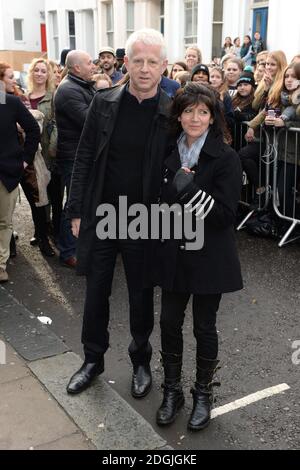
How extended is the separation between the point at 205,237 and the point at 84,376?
4.12 feet

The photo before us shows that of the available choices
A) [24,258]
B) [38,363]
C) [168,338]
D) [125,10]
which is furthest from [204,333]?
[125,10]

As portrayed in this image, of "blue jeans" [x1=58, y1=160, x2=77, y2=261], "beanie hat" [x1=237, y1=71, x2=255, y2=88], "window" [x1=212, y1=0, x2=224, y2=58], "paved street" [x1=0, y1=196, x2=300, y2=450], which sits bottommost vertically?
"paved street" [x1=0, y1=196, x2=300, y2=450]

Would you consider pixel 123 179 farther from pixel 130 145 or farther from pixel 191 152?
pixel 191 152

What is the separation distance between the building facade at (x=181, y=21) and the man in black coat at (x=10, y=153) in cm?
1078

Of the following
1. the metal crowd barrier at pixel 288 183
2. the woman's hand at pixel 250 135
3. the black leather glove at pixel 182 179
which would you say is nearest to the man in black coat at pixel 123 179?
the black leather glove at pixel 182 179

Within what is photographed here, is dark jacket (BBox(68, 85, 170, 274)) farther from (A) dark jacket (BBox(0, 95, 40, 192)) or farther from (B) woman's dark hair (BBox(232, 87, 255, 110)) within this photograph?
(B) woman's dark hair (BBox(232, 87, 255, 110))

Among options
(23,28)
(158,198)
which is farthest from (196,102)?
(23,28)

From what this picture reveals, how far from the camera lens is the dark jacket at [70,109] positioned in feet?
17.0

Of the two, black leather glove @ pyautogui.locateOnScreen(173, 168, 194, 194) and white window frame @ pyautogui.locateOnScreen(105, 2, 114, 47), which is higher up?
white window frame @ pyautogui.locateOnScreen(105, 2, 114, 47)

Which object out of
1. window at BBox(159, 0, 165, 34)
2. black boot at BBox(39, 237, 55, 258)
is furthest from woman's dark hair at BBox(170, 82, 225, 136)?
window at BBox(159, 0, 165, 34)

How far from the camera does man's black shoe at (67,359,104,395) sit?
3.42m

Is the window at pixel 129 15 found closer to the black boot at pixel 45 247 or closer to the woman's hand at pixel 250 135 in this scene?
the woman's hand at pixel 250 135

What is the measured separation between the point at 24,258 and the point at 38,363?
240 centimetres
